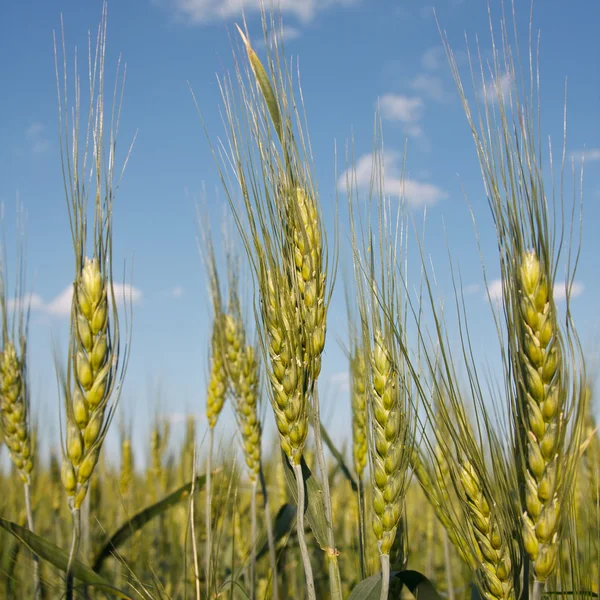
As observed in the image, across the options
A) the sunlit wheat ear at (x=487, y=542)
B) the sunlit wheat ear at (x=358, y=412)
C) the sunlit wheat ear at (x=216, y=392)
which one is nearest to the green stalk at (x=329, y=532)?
the sunlit wheat ear at (x=487, y=542)

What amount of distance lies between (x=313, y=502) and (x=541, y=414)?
654mm

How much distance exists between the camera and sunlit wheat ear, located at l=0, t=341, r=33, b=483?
2.48 metres

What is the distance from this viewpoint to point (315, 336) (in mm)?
1719

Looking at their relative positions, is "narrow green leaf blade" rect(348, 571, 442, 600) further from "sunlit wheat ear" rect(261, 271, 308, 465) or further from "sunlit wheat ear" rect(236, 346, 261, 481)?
"sunlit wheat ear" rect(236, 346, 261, 481)

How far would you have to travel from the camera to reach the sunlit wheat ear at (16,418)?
248cm

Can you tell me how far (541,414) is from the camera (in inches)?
60.9

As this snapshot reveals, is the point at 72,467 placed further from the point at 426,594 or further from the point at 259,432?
the point at 259,432

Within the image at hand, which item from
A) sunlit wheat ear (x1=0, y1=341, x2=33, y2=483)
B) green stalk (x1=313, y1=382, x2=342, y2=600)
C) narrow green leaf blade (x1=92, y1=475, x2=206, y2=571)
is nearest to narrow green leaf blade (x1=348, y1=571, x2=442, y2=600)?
green stalk (x1=313, y1=382, x2=342, y2=600)

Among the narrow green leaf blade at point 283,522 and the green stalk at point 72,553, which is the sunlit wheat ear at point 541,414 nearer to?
the green stalk at point 72,553

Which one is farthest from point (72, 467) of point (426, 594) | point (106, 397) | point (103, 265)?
point (426, 594)

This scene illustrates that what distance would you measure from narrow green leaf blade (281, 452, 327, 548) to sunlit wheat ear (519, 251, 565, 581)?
1.71ft

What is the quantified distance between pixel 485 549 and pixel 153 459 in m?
3.48

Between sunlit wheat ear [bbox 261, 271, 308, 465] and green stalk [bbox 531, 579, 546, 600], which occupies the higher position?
sunlit wheat ear [bbox 261, 271, 308, 465]

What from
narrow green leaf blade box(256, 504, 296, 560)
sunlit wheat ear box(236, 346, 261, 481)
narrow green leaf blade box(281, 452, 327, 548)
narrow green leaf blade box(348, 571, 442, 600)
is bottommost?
narrow green leaf blade box(348, 571, 442, 600)
